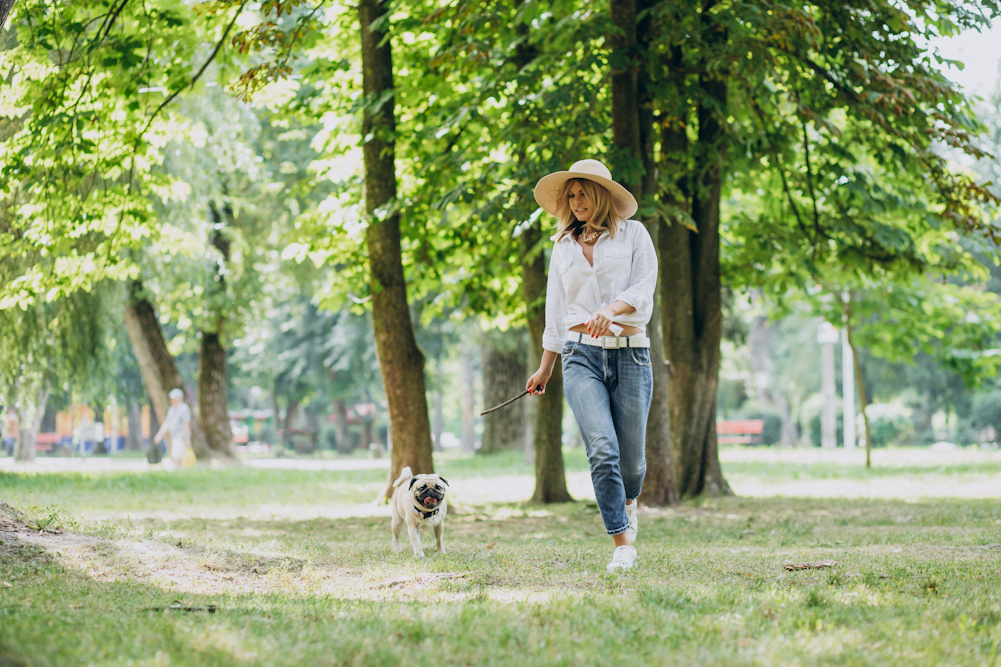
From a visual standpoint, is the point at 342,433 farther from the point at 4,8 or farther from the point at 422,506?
the point at 4,8

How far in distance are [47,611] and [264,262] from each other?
21440 mm

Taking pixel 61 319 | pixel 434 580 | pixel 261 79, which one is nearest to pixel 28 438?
pixel 61 319

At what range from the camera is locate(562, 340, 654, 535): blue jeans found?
515 centimetres

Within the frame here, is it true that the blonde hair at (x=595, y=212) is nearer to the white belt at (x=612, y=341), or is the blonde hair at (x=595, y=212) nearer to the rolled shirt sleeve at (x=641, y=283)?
the rolled shirt sleeve at (x=641, y=283)

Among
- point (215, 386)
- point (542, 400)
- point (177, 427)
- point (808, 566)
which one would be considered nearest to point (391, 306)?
point (542, 400)

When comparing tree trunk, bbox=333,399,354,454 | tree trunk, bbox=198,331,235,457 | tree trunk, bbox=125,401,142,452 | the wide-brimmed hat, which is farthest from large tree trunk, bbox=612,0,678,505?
tree trunk, bbox=125,401,142,452

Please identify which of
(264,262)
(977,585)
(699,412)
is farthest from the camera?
(264,262)

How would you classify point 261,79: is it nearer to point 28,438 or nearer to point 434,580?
point 434,580

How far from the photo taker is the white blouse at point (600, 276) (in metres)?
5.28

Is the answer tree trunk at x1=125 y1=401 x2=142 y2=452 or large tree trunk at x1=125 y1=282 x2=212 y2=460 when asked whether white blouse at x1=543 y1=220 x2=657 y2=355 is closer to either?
large tree trunk at x1=125 y1=282 x2=212 y2=460

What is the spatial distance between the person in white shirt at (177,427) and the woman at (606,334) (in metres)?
16.0

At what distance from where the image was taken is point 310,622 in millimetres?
3891

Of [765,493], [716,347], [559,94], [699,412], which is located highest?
[559,94]

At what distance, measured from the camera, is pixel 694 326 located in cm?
1184
